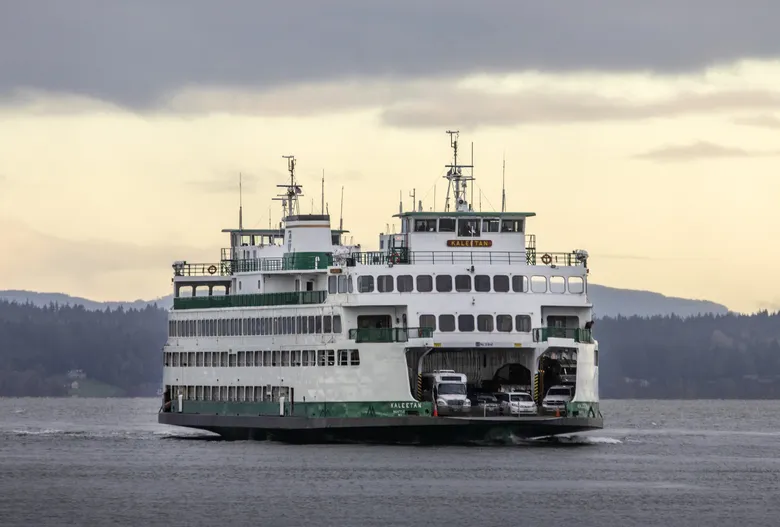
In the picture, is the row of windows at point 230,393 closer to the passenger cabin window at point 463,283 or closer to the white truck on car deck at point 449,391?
the white truck on car deck at point 449,391

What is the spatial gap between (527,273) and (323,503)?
22362 mm

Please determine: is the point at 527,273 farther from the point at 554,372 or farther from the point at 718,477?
the point at 718,477

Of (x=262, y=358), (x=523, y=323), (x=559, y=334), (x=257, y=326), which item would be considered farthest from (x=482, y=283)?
(x=257, y=326)

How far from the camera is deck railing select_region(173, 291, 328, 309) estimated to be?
91.8m

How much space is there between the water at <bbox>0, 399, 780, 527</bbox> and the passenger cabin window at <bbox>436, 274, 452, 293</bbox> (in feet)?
22.7

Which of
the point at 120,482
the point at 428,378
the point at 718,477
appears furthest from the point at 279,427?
the point at 718,477

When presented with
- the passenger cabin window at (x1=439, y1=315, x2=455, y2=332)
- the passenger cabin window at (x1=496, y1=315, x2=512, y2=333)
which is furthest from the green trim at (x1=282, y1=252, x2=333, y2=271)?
the passenger cabin window at (x1=496, y1=315, x2=512, y2=333)

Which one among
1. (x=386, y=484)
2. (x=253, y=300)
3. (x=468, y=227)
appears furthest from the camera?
(x=253, y=300)

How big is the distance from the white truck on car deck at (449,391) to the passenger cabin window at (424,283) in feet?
11.9

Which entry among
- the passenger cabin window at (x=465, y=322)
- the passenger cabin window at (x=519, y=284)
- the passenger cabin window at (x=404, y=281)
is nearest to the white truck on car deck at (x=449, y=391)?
the passenger cabin window at (x=465, y=322)

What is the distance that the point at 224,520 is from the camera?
66188mm

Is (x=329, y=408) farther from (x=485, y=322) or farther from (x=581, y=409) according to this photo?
(x=581, y=409)

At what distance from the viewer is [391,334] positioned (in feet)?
285

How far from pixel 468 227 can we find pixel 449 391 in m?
8.97
